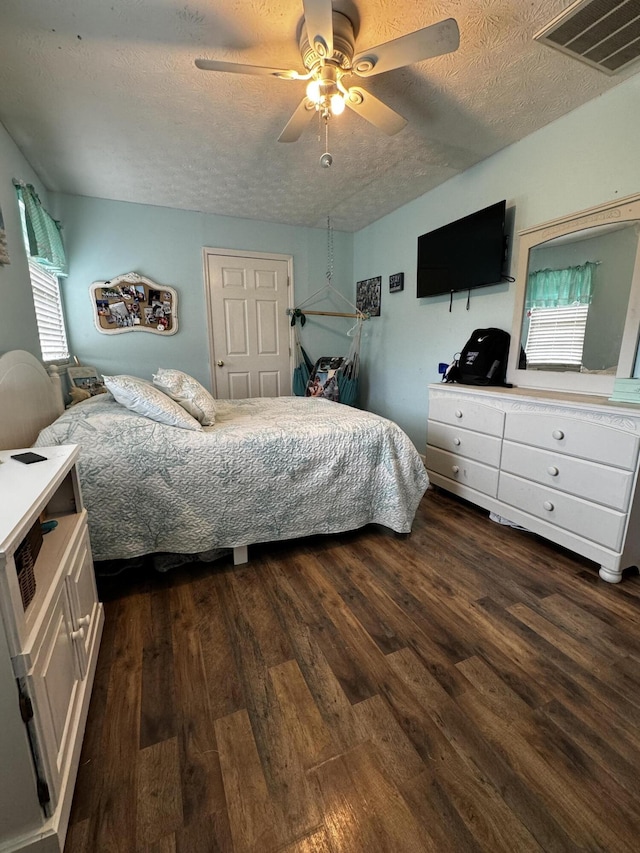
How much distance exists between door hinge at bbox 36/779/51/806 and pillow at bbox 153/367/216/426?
1430 mm

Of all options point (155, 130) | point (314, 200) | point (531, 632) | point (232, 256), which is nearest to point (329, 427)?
point (531, 632)

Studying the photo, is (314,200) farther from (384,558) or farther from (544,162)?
(384,558)

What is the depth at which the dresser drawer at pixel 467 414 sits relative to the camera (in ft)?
7.33

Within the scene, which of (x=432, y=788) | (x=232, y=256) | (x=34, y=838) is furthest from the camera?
(x=232, y=256)

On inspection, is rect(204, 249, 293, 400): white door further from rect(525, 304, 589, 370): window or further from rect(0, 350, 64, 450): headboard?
rect(525, 304, 589, 370): window

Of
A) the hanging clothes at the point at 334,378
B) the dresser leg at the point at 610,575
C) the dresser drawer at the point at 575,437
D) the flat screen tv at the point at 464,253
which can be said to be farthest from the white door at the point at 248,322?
the dresser leg at the point at 610,575

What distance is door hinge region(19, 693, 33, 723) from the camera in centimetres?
72

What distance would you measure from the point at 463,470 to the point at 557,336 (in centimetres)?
101

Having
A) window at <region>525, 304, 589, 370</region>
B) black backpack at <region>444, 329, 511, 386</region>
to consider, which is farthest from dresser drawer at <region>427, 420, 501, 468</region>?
window at <region>525, 304, 589, 370</region>

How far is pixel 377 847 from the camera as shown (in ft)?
2.71

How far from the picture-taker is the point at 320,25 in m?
1.25

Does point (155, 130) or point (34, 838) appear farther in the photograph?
point (155, 130)

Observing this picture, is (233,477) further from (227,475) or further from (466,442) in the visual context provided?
(466,442)

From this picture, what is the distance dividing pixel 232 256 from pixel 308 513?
2911 mm
